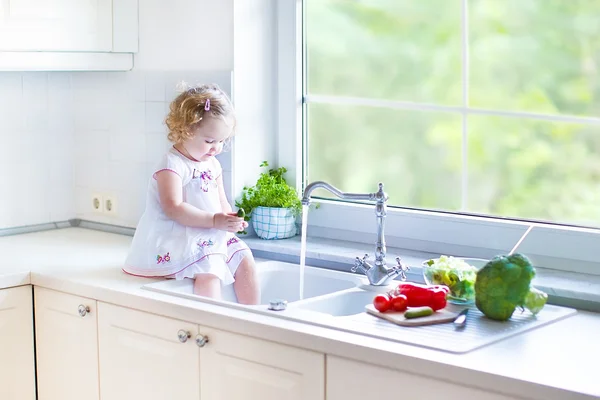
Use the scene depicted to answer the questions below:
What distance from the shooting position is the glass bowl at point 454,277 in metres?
2.26

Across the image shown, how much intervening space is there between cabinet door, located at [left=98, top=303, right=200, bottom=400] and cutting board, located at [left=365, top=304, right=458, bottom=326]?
45 cm

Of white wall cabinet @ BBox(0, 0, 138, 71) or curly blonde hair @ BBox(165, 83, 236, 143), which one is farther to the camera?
white wall cabinet @ BBox(0, 0, 138, 71)

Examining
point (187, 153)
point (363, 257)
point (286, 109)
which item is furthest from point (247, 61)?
point (363, 257)

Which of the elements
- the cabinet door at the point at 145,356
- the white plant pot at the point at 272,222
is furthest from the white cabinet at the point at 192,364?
the white plant pot at the point at 272,222

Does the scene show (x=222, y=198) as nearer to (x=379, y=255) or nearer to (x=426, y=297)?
(x=379, y=255)

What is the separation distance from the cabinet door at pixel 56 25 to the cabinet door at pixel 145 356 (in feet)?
2.78

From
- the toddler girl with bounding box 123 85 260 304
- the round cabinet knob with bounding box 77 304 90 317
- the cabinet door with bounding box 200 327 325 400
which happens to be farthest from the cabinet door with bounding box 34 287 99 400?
the cabinet door with bounding box 200 327 325 400

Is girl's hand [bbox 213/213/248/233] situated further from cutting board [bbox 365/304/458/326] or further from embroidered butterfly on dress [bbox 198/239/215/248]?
cutting board [bbox 365/304/458/326]

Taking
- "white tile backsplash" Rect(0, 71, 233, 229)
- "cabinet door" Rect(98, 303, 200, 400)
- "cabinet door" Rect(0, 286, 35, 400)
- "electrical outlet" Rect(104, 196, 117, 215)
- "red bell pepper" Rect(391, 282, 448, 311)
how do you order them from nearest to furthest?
"red bell pepper" Rect(391, 282, 448, 311)
"cabinet door" Rect(98, 303, 200, 400)
"cabinet door" Rect(0, 286, 35, 400)
"white tile backsplash" Rect(0, 71, 233, 229)
"electrical outlet" Rect(104, 196, 117, 215)

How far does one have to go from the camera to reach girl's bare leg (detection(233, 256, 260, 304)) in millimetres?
2697

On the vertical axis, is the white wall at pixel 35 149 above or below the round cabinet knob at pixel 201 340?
above

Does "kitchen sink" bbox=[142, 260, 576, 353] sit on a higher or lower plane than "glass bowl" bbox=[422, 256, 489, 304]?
lower

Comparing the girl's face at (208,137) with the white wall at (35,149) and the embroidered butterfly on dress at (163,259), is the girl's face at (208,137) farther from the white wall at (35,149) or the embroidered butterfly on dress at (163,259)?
the white wall at (35,149)

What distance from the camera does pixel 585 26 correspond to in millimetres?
2418
